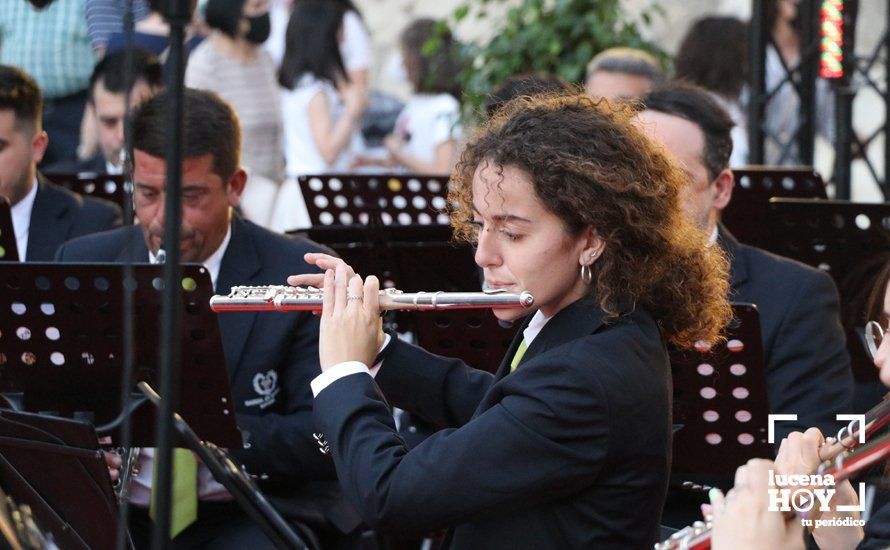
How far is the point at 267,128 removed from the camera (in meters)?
7.54

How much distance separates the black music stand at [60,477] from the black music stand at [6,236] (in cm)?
105

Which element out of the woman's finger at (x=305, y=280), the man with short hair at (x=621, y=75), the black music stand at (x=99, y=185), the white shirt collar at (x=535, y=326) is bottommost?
the black music stand at (x=99, y=185)

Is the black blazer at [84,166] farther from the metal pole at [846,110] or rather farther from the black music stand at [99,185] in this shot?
the metal pole at [846,110]

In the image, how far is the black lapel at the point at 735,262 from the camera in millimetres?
3684

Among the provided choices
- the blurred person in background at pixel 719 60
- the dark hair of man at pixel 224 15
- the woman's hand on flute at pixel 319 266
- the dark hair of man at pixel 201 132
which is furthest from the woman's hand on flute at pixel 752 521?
the dark hair of man at pixel 224 15

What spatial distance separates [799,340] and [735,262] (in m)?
0.29

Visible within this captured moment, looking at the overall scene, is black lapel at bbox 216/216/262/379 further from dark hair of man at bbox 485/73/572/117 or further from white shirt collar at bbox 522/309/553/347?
white shirt collar at bbox 522/309/553/347

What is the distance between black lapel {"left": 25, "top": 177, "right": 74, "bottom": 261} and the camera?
4.71 metres

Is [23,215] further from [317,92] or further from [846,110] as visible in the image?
[846,110]

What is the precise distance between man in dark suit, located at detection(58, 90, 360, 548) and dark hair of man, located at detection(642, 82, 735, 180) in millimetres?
1118

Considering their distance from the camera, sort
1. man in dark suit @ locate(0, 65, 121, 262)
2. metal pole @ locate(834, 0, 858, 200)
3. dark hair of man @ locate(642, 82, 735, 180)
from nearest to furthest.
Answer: dark hair of man @ locate(642, 82, 735, 180), man in dark suit @ locate(0, 65, 121, 262), metal pole @ locate(834, 0, 858, 200)

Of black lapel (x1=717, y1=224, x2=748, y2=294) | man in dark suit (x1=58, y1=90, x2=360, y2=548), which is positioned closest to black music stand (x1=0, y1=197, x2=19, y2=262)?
man in dark suit (x1=58, y1=90, x2=360, y2=548)

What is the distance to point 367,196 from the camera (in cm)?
483

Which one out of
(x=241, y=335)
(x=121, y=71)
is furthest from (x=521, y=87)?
(x=121, y=71)
